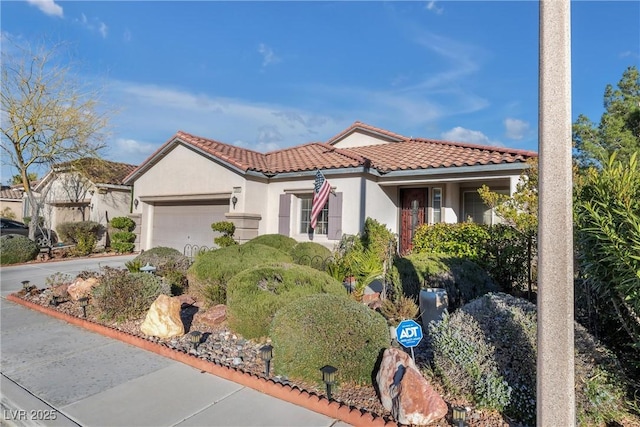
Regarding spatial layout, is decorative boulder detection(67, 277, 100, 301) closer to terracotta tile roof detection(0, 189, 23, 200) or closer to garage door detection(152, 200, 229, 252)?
garage door detection(152, 200, 229, 252)

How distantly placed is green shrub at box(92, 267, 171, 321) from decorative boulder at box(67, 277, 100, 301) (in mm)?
1118

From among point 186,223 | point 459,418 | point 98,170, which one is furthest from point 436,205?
point 98,170

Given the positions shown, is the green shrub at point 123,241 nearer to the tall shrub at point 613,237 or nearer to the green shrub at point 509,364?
the green shrub at point 509,364

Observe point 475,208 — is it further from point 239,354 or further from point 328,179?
point 239,354

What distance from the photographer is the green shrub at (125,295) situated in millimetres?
6270

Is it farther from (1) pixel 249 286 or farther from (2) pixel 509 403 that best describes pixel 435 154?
(2) pixel 509 403

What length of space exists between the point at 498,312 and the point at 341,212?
7.47m

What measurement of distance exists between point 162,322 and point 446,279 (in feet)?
15.5

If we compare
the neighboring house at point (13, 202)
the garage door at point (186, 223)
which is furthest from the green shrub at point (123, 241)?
the neighboring house at point (13, 202)

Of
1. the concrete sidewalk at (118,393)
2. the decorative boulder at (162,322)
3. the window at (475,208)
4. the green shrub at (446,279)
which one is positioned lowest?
the concrete sidewalk at (118,393)

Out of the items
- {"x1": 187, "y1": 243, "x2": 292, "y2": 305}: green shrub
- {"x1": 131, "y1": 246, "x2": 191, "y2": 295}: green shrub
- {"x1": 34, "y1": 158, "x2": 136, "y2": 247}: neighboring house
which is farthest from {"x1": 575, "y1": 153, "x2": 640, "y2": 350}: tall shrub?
{"x1": 34, "y1": 158, "x2": 136, "y2": 247}: neighboring house

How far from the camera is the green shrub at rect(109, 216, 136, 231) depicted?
53.3 ft

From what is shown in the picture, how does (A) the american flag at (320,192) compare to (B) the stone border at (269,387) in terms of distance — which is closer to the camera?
(B) the stone border at (269,387)

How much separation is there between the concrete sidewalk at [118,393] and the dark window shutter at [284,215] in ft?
23.3
